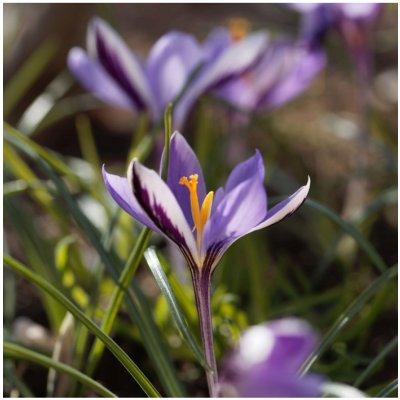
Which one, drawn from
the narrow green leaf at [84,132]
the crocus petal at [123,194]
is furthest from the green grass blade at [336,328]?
the narrow green leaf at [84,132]

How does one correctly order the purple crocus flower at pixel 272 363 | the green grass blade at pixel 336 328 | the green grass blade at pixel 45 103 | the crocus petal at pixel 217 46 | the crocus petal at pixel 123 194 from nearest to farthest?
the purple crocus flower at pixel 272 363 → the crocus petal at pixel 123 194 → the green grass blade at pixel 336 328 → the crocus petal at pixel 217 46 → the green grass blade at pixel 45 103

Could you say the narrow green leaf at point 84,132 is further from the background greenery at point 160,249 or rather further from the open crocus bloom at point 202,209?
the open crocus bloom at point 202,209

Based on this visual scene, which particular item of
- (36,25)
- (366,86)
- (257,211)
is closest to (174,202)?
(257,211)

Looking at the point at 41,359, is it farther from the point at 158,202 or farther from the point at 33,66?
the point at 33,66

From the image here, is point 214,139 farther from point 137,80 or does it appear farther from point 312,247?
point 137,80

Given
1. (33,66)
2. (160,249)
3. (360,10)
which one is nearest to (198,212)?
(360,10)

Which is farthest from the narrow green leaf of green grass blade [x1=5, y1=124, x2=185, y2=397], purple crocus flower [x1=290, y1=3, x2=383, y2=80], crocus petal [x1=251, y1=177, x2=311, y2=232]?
crocus petal [x1=251, y1=177, x2=311, y2=232]
